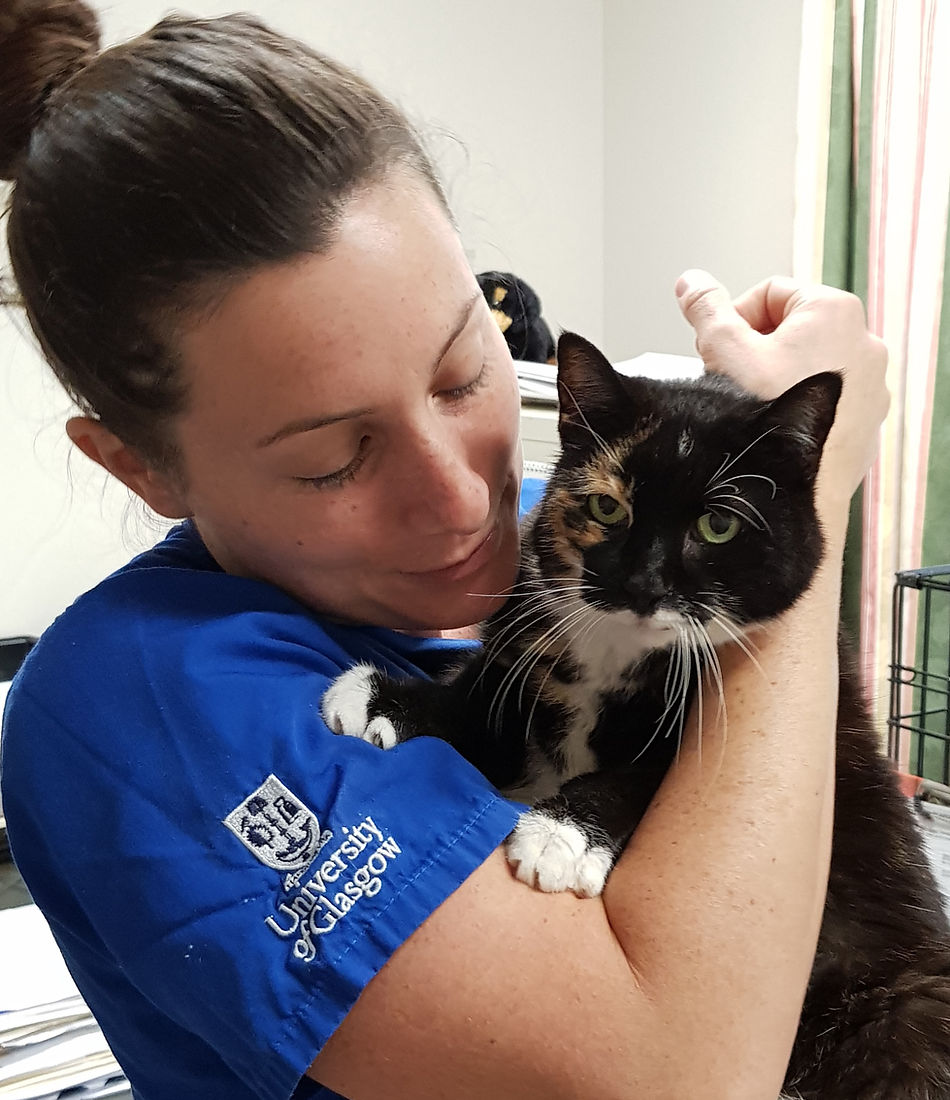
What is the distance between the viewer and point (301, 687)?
804mm

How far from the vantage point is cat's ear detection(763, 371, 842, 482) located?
2.86ft

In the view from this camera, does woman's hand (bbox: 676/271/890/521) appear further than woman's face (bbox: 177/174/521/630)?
Yes

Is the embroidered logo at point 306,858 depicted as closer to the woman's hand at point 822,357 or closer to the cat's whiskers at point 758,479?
the cat's whiskers at point 758,479

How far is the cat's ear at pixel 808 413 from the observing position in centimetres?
87

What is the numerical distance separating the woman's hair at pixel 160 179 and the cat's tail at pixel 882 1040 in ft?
2.79

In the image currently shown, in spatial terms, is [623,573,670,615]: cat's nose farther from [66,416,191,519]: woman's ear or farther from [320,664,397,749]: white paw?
[66,416,191,519]: woman's ear

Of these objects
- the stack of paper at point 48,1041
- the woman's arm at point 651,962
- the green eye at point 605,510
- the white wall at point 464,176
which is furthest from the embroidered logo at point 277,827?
the white wall at point 464,176

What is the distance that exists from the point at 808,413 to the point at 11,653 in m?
2.29

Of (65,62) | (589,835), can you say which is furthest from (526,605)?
(65,62)

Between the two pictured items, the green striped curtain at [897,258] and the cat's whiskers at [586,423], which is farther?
the green striped curtain at [897,258]

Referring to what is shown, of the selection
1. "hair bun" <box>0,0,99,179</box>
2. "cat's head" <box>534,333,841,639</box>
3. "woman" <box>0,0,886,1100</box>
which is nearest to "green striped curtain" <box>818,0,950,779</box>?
"cat's head" <box>534,333,841,639</box>

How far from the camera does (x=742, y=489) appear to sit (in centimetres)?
95

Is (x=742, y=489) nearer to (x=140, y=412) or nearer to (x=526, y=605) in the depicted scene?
(x=526, y=605)

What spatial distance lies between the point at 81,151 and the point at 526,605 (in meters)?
0.62
